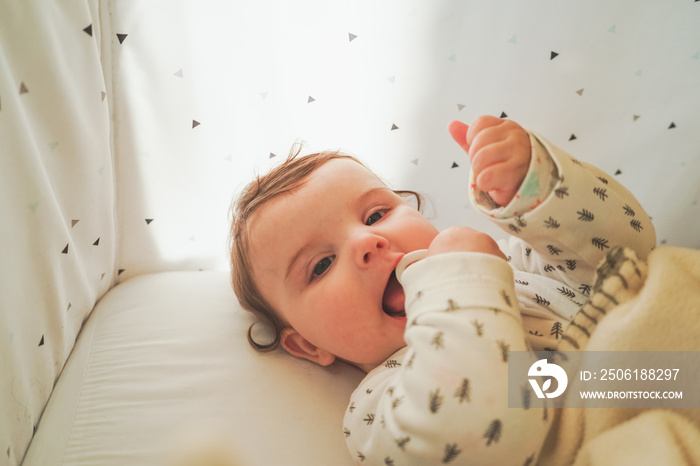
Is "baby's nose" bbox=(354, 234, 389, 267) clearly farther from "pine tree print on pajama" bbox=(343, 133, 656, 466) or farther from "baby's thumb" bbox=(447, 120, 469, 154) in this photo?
"baby's thumb" bbox=(447, 120, 469, 154)

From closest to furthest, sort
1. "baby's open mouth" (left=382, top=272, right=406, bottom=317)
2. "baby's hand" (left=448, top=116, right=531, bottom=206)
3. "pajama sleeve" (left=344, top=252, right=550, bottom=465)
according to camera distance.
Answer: "pajama sleeve" (left=344, top=252, right=550, bottom=465), "baby's hand" (left=448, top=116, right=531, bottom=206), "baby's open mouth" (left=382, top=272, right=406, bottom=317)

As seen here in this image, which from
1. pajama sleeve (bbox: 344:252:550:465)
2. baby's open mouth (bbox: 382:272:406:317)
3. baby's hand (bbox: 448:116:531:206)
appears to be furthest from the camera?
baby's open mouth (bbox: 382:272:406:317)

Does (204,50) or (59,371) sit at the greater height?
(204,50)

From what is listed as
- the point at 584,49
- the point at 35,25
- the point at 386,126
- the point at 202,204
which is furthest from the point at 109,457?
the point at 584,49

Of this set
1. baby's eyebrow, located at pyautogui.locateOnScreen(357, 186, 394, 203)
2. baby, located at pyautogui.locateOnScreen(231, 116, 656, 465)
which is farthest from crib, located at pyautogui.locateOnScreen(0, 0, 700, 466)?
baby's eyebrow, located at pyautogui.locateOnScreen(357, 186, 394, 203)

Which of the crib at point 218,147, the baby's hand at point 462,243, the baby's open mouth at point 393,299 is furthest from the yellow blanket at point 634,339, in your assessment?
the crib at point 218,147

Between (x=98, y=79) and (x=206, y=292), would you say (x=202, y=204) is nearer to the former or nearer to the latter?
(x=206, y=292)

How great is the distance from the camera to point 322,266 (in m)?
0.83

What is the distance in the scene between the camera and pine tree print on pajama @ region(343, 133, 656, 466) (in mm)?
557

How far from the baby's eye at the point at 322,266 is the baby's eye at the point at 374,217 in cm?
9

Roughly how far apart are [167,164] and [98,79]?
205 mm

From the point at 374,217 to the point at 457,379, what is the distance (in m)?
0.36

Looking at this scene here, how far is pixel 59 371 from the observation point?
85 centimetres

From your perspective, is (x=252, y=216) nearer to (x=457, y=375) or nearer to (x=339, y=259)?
(x=339, y=259)
